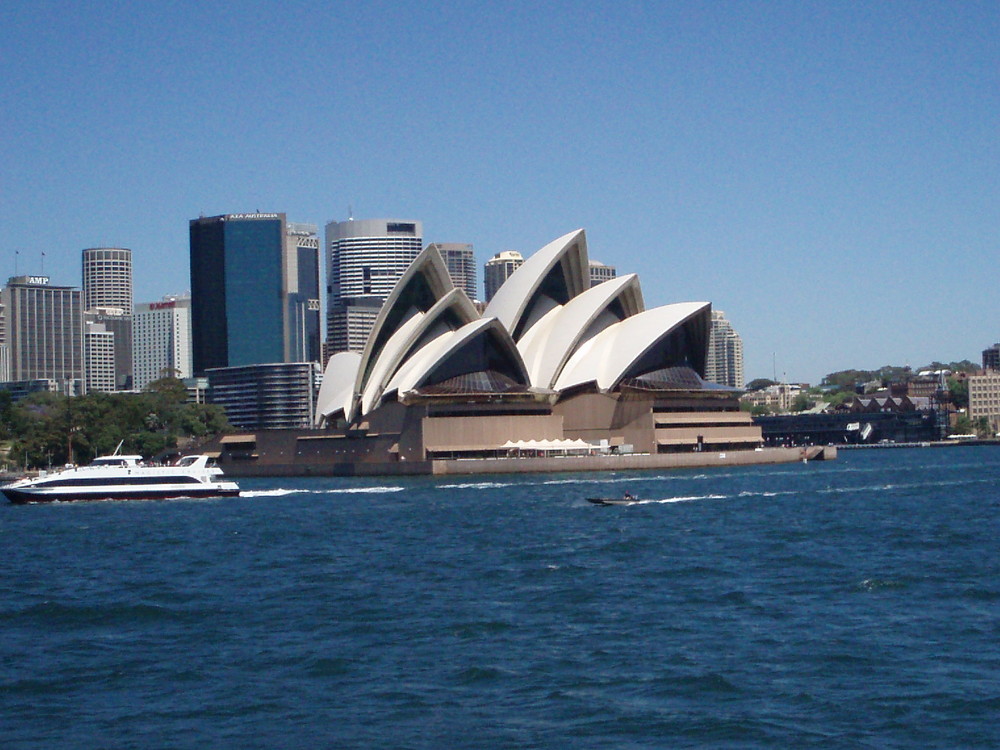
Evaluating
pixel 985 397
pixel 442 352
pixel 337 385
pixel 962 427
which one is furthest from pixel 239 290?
pixel 442 352

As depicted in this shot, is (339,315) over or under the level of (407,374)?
over

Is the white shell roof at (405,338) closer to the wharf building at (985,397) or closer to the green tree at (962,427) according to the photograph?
the green tree at (962,427)

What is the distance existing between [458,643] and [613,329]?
216 ft

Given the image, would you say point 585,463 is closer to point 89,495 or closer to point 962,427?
point 89,495

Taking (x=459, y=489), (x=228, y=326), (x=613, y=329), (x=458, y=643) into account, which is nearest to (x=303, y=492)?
(x=459, y=489)

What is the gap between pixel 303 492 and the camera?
6303 cm

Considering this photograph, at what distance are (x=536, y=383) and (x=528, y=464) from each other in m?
7.39

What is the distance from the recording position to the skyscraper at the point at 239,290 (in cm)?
18150

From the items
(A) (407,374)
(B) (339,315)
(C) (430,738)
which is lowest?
(C) (430,738)

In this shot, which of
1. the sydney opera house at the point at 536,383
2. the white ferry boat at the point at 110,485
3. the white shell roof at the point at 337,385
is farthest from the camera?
the white shell roof at the point at 337,385

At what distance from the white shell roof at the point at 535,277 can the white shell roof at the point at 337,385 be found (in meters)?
12.4

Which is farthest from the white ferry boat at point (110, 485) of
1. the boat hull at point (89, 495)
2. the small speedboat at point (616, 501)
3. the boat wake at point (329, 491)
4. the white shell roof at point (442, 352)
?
the white shell roof at point (442, 352)

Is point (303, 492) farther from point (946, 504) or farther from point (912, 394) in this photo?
point (912, 394)

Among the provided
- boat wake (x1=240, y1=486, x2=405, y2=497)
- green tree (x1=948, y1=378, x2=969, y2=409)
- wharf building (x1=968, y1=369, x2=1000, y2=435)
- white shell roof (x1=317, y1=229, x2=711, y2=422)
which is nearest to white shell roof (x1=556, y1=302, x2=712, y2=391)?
white shell roof (x1=317, y1=229, x2=711, y2=422)
